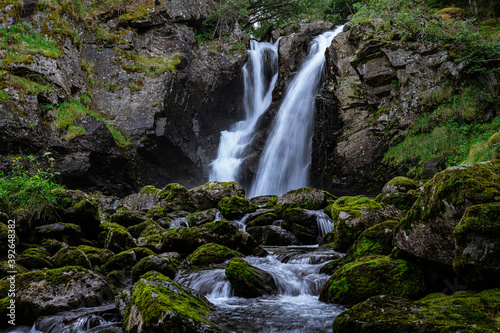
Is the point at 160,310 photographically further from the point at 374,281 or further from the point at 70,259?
the point at 70,259

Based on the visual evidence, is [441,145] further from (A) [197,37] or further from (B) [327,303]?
(A) [197,37]

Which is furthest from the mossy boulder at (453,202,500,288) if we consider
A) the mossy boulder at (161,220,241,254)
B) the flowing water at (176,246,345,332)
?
the mossy boulder at (161,220,241,254)

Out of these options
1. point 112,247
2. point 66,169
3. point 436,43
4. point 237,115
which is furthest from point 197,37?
point 112,247

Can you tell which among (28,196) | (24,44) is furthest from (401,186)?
(24,44)

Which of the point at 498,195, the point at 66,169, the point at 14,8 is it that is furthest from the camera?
the point at 14,8

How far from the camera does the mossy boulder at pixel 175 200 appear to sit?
42.7 feet

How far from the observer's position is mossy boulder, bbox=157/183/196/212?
13.0 metres

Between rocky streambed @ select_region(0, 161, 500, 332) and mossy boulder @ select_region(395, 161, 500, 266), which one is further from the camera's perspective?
mossy boulder @ select_region(395, 161, 500, 266)

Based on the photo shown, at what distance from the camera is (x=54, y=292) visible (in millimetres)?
4094

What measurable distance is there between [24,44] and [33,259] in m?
13.9

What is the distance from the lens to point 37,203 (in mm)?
6953

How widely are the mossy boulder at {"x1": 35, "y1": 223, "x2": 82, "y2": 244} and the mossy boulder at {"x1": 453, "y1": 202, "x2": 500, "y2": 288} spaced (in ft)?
25.0

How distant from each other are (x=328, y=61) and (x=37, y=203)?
18.2m

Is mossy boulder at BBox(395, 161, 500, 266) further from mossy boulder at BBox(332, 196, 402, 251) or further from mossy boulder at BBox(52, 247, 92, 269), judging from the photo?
mossy boulder at BBox(52, 247, 92, 269)
